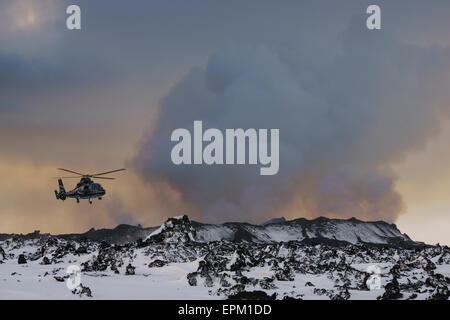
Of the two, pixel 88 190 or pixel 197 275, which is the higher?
pixel 88 190

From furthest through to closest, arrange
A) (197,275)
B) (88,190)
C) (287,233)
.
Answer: (287,233) < (88,190) < (197,275)

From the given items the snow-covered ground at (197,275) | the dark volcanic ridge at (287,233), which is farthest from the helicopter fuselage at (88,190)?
the dark volcanic ridge at (287,233)

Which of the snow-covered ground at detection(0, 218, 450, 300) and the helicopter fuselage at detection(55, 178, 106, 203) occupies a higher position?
the helicopter fuselage at detection(55, 178, 106, 203)

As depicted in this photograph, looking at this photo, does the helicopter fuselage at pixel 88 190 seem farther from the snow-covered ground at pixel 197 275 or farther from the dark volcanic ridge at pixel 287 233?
the dark volcanic ridge at pixel 287 233

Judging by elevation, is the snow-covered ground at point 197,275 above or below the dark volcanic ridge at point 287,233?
below

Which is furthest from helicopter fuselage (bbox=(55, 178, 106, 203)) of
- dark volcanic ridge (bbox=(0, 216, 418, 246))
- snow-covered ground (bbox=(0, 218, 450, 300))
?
dark volcanic ridge (bbox=(0, 216, 418, 246))

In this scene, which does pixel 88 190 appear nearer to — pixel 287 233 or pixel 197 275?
pixel 197 275

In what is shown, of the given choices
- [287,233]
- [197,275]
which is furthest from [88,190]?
[287,233]

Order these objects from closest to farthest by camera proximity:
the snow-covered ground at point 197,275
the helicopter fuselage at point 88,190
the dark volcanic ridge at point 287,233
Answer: the snow-covered ground at point 197,275, the helicopter fuselage at point 88,190, the dark volcanic ridge at point 287,233

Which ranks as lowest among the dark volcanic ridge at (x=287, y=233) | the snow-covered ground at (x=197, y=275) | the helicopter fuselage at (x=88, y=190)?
the snow-covered ground at (x=197, y=275)

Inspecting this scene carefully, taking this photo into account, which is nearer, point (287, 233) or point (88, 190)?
point (88, 190)

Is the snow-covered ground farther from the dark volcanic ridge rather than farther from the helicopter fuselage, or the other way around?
the dark volcanic ridge

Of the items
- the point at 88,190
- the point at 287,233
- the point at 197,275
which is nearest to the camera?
the point at 197,275
